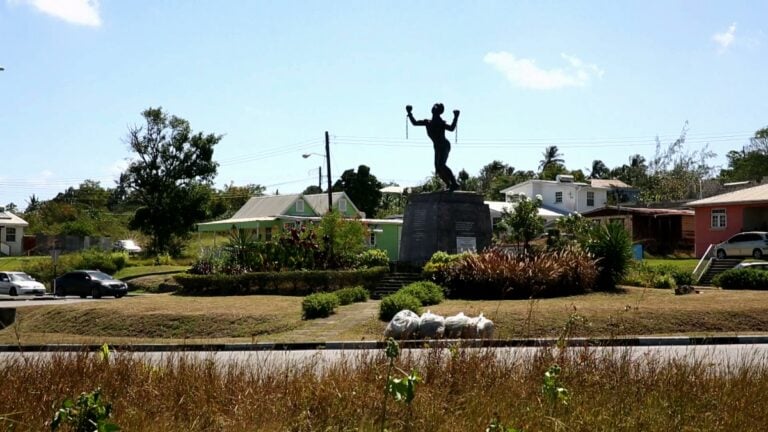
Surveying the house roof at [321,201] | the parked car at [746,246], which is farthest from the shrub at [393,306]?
the house roof at [321,201]

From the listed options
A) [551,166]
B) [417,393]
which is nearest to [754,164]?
[551,166]

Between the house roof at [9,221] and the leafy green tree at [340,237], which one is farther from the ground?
the house roof at [9,221]

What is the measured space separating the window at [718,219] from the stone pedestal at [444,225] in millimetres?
20622

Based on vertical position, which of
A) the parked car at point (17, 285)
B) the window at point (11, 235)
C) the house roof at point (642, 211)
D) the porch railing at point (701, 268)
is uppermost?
the house roof at point (642, 211)

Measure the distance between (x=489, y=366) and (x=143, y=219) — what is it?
56097 mm

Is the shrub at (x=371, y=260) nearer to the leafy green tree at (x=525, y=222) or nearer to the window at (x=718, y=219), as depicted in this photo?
the leafy green tree at (x=525, y=222)

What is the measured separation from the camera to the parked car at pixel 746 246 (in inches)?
1533

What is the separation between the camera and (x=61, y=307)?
25703mm

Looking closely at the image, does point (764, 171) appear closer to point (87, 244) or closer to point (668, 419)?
point (87, 244)

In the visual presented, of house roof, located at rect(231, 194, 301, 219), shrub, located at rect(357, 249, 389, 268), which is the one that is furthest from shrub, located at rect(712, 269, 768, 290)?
house roof, located at rect(231, 194, 301, 219)

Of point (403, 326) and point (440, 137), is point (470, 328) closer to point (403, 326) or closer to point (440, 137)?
point (403, 326)

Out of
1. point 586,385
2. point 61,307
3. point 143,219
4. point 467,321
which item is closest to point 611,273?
point 467,321

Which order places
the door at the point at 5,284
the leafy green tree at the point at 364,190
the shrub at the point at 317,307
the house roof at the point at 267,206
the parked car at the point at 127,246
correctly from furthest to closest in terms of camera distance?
the leafy green tree at the point at 364,190 < the parked car at the point at 127,246 < the house roof at the point at 267,206 < the door at the point at 5,284 < the shrub at the point at 317,307

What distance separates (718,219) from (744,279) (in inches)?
820
